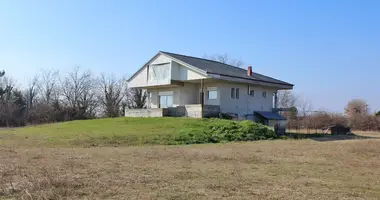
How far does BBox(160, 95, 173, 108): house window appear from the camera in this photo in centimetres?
3572

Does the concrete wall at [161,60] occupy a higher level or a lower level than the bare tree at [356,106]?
higher

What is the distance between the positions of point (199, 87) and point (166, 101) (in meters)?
3.79

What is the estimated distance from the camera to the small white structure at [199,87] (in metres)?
31.1

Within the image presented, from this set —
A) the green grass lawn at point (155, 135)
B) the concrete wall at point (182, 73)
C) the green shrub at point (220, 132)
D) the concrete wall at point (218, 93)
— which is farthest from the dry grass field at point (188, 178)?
the concrete wall at point (182, 73)

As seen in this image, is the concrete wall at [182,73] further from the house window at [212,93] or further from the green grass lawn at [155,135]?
the green grass lawn at [155,135]

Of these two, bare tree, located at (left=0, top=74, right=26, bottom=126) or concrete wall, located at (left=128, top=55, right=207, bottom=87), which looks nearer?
concrete wall, located at (left=128, top=55, right=207, bottom=87)

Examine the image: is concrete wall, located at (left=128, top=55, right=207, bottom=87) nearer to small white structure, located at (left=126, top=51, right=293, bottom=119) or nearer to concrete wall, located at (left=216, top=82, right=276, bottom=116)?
small white structure, located at (left=126, top=51, right=293, bottom=119)

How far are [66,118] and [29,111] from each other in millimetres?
6873

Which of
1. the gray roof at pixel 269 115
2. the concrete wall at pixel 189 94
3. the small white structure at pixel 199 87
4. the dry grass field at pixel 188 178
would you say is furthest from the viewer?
the concrete wall at pixel 189 94

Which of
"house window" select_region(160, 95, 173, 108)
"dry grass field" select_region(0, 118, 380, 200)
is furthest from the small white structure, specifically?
"dry grass field" select_region(0, 118, 380, 200)

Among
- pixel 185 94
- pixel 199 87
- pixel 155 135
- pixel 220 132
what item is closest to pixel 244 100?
pixel 199 87

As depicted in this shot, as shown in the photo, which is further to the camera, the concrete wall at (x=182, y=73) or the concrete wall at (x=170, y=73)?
the concrete wall at (x=170, y=73)

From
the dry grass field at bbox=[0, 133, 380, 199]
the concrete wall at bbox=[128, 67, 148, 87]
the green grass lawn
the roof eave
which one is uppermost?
the concrete wall at bbox=[128, 67, 148, 87]

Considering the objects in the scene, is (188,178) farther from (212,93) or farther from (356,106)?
(356,106)
